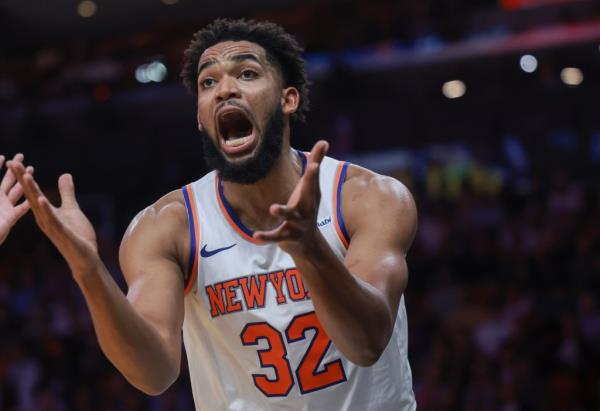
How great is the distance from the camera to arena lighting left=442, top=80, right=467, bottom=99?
11.1 m

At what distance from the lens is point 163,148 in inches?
513

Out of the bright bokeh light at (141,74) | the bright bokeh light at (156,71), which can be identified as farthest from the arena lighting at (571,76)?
the bright bokeh light at (141,74)

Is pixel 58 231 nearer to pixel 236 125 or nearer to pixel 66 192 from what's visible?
pixel 66 192

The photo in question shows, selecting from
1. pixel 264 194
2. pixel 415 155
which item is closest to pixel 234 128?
pixel 264 194

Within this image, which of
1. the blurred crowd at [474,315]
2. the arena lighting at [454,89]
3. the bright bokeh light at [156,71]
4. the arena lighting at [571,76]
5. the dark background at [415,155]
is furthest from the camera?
the bright bokeh light at [156,71]

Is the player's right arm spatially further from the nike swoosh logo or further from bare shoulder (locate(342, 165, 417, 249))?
bare shoulder (locate(342, 165, 417, 249))

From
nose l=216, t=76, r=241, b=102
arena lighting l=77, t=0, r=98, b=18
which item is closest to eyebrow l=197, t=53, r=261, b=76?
nose l=216, t=76, r=241, b=102

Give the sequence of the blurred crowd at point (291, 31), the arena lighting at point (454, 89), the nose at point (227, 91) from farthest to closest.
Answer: the arena lighting at point (454, 89) → the blurred crowd at point (291, 31) → the nose at point (227, 91)

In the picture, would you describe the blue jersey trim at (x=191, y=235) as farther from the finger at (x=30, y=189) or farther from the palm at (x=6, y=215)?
the finger at (x=30, y=189)

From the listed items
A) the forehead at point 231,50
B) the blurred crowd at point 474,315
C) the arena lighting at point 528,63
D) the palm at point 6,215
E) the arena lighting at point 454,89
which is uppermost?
the forehead at point 231,50

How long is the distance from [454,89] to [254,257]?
8.37 m

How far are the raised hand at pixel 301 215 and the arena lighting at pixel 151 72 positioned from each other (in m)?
9.57

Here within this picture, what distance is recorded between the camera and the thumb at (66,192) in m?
2.68

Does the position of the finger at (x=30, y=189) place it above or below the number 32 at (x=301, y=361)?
above
